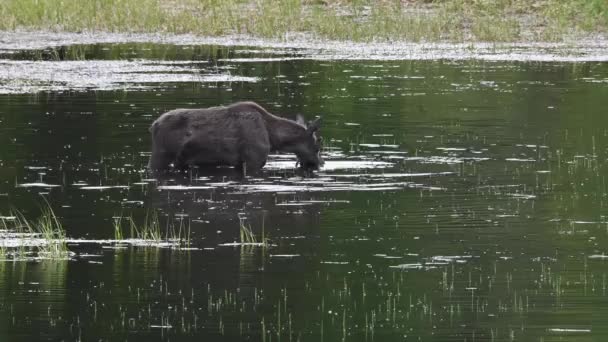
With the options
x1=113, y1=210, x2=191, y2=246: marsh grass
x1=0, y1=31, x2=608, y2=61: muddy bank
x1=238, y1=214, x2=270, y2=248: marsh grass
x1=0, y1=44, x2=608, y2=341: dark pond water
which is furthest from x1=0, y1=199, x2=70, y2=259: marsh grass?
x1=0, y1=31, x2=608, y2=61: muddy bank

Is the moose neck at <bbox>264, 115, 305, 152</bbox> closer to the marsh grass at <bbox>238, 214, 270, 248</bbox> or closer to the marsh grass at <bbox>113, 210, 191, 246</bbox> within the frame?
the marsh grass at <bbox>113, 210, 191, 246</bbox>

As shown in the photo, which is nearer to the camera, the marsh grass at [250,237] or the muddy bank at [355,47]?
the marsh grass at [250,237]

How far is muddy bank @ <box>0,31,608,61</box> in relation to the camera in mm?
31011

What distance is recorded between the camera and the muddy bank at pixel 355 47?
3101 centimetres

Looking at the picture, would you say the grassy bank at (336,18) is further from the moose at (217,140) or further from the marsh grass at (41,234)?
the marsh grass at (41,234)

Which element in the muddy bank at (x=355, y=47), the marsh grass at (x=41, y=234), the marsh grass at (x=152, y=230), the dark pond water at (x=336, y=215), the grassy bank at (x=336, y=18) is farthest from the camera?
the grassy bank at (x=336, y=18)

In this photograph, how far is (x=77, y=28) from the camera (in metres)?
35.8

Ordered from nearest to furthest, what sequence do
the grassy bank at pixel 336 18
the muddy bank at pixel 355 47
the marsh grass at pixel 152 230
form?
the marsh grass at pixel 152 230
the muddy bank at pixel 355 47
the grassy bank at pixel 336 18

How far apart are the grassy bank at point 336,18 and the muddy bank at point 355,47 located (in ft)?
1.83

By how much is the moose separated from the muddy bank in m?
12.7

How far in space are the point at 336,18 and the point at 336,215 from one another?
2170cm

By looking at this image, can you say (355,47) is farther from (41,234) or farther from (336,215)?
(41,234)

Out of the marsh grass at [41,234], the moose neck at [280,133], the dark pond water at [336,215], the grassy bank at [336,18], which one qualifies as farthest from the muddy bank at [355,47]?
the marsh grass at [41,234]

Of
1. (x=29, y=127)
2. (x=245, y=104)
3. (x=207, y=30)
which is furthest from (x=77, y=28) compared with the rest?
(x=245, y=104)
